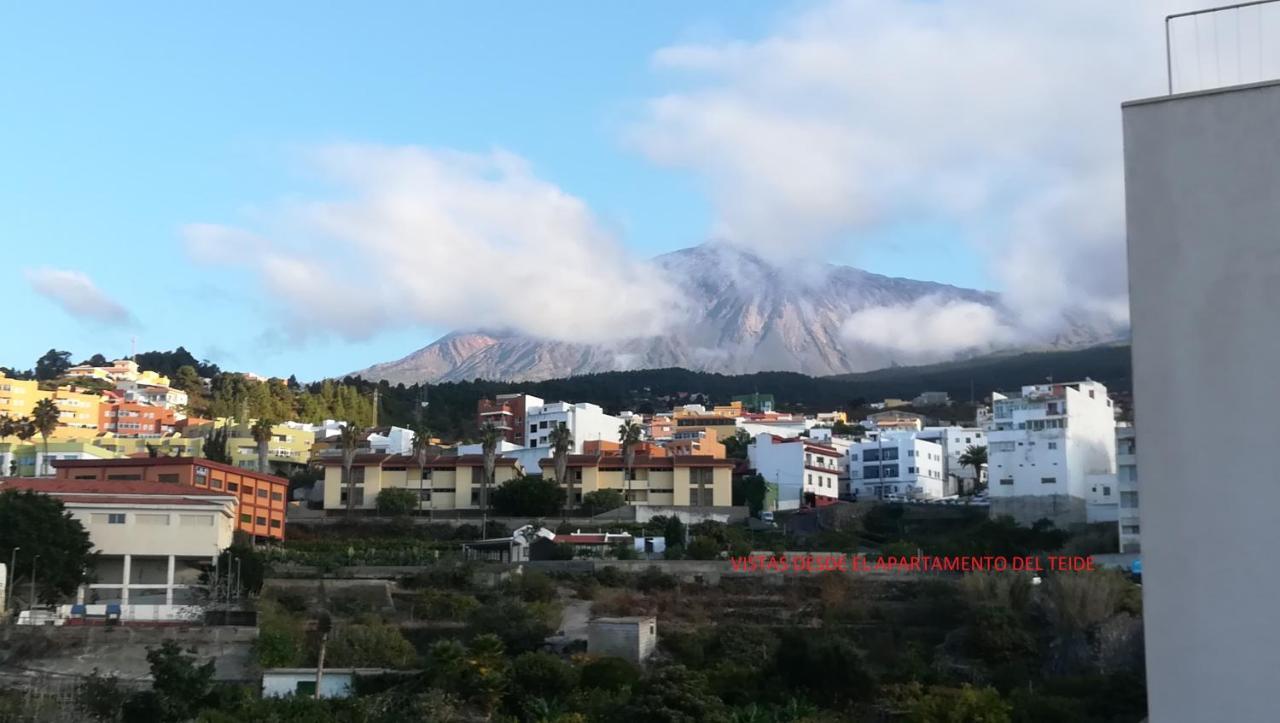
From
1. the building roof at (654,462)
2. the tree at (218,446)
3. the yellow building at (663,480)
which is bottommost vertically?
the yellow building at (663,480)

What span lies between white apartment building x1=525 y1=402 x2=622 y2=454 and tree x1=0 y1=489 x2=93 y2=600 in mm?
39699

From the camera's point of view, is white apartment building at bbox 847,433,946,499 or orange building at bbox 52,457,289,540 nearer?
orange building at bbox 52,457,289,540

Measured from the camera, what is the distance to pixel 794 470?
76438mm

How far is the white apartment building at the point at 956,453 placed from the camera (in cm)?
8700

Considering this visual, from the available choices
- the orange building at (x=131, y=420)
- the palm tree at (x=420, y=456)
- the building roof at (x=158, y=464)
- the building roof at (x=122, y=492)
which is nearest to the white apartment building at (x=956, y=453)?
the palm tree at (x=420, y=456)

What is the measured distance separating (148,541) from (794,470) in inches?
1509

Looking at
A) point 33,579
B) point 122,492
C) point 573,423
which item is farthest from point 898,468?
point 33,579

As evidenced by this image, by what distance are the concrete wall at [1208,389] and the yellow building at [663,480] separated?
190ft

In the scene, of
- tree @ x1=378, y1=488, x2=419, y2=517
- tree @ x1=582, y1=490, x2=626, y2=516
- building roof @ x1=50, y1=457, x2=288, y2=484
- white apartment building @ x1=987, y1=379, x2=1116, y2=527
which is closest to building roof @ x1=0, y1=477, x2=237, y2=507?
building roof @ x1=50, y1=457, x2=288, y2=484

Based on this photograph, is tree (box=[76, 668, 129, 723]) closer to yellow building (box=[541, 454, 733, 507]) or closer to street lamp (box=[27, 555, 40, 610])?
street lamp (box=[27, 555, 40, 610])

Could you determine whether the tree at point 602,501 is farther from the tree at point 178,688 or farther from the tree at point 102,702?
the tree at point 102,702

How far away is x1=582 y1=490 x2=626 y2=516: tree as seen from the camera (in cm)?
6662

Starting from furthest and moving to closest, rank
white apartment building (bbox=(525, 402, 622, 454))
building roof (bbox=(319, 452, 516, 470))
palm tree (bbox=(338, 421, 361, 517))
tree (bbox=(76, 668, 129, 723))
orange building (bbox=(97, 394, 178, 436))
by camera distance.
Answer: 1. orange building (bbox=(97, 394, 178, 436))
2. white apartment building (bbox=(525, 402, 622, 454))
3. building roof (bbox=(319, 452, 516, 470))
4. palm tree (bbox=(338, 421, 361, 517))
5. tree (bbox=(76, 668, 129, 723))

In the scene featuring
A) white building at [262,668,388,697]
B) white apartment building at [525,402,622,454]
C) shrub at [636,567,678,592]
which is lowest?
white building at [262,668,388,697]
